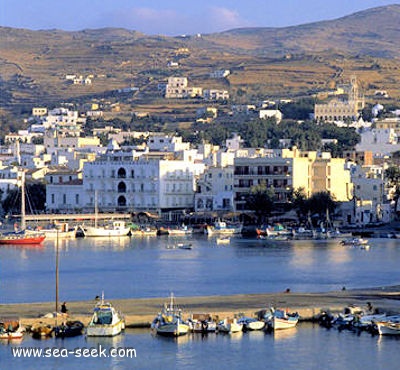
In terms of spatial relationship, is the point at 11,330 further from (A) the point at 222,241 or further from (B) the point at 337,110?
(B) the point at 337,110

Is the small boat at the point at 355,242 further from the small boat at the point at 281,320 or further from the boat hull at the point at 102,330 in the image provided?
the boat hull at the point at 102,330

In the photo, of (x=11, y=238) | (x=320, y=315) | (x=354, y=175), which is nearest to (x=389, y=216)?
(x=354, y=175)

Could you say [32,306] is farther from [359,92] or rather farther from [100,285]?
[359,92]

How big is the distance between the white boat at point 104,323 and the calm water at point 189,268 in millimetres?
9189

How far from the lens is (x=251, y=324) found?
38.8m

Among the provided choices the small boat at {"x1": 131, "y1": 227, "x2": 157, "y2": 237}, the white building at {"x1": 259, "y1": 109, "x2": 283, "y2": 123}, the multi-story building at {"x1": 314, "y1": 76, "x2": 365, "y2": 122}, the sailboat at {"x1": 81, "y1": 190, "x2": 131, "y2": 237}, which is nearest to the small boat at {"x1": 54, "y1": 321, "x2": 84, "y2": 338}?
the sailboat at {"x1": 81, "y1": 190, "x2": 131, "y2": 237}

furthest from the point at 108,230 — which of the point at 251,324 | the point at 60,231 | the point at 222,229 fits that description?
the point at 251,324

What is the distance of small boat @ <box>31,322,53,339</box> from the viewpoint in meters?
37.3

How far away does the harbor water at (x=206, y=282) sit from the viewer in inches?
1401

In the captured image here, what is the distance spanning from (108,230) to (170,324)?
49557mm

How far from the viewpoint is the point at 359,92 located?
18638 cm

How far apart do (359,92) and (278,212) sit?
95.2 m

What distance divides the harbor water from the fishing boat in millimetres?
273

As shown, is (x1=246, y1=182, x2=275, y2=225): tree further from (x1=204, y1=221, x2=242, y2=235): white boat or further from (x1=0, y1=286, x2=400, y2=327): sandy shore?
(x1=0, y1=286, x2=400, y2=327): sandy shore
